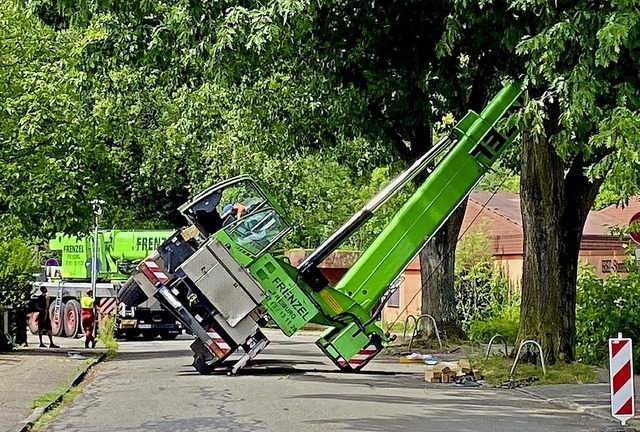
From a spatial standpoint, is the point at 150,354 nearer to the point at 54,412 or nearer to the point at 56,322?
the point at 56,322

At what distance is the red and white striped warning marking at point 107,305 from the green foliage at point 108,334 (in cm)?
148

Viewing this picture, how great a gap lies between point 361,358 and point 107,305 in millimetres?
18318

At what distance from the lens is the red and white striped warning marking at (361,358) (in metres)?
20.0

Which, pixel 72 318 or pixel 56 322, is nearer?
pixel 72 318

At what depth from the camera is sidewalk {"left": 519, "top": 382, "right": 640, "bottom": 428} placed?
48.8ft

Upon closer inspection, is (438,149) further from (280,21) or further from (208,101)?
(208,101)

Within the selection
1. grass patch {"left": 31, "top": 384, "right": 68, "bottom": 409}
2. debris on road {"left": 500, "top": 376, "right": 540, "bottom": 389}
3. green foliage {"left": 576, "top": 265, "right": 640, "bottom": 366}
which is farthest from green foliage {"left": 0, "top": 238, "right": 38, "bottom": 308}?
debris on road {"left": 500, "top": 376, "right": 540, "bottom": 389}

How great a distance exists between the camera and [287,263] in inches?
778

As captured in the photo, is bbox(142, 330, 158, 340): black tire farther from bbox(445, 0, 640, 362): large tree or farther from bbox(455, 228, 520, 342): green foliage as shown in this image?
bbox(445, 0, 640, 362): large tree

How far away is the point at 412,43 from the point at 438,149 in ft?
8.22

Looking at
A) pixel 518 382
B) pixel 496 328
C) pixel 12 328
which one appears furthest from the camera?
pixel 496 328

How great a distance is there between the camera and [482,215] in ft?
147

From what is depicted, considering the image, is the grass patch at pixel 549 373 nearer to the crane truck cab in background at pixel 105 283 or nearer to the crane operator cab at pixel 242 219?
the crane operator cab at pixel 242 219

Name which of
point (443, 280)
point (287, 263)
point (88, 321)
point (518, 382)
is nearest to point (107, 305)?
point (88, 321)
